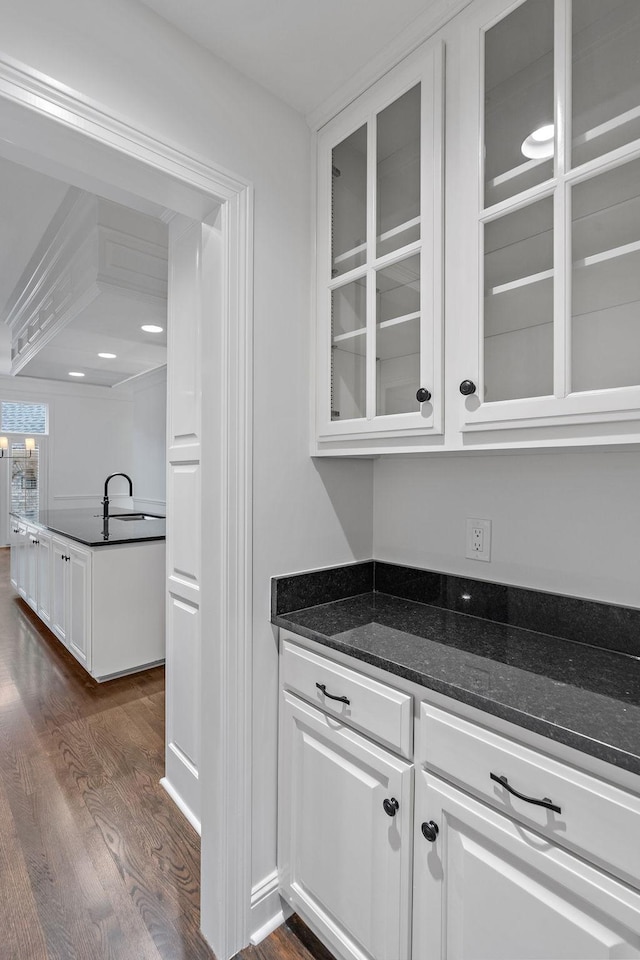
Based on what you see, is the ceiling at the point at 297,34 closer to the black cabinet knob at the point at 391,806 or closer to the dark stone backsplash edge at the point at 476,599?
the dark stone backsplash edge at the point at 476,599

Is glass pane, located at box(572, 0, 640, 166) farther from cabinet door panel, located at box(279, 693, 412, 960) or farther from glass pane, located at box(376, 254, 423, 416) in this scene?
cabinet door panel, located at box(279, 693, 412, 960)

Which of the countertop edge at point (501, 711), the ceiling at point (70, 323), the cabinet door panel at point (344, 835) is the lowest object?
the cabinet door panel at point (344, 835)

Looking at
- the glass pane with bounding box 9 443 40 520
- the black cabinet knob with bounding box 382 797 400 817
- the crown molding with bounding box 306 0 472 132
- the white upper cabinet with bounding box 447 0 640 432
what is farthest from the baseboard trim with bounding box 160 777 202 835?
the glass pane with bounding box 9 443 40 520

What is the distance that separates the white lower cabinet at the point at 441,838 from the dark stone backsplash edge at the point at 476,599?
18cm

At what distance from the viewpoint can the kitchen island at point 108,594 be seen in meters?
2.94

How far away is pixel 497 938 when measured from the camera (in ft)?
3.02

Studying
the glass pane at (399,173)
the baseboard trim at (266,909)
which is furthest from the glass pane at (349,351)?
the baseboard trim at (266,909)

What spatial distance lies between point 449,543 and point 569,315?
0.79 meters

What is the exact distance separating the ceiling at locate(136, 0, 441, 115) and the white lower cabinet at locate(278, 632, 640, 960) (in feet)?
5.25

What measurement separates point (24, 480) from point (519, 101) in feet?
24.9

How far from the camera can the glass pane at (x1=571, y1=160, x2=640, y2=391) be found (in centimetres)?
95

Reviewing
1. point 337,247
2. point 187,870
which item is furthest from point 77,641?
point 337,247

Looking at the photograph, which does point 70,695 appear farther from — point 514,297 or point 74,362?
point 514,297

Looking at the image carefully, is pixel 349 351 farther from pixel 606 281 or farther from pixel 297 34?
pixel 297 34
